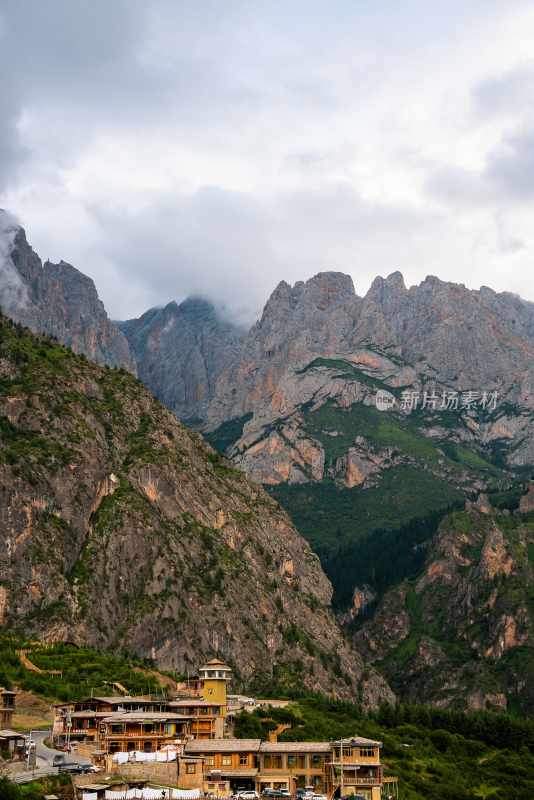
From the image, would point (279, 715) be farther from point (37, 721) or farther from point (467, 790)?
point (37, 721)

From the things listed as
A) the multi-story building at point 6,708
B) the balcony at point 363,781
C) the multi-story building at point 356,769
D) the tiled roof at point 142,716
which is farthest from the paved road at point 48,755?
→ the balcony at point 363,781

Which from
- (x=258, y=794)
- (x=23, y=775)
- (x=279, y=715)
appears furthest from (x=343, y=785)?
(x=279, y=715)

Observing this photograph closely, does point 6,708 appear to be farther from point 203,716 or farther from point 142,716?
point 203,716

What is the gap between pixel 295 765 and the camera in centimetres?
12300

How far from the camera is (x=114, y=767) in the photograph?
109 meters

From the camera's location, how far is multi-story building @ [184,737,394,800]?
115062 millimetres

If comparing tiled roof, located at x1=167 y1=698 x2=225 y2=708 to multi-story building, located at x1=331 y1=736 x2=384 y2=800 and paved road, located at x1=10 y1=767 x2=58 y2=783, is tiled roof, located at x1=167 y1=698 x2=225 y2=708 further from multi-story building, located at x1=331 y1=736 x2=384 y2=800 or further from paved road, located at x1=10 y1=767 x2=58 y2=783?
paved road, located at x1=10 y1=767 x2=58 y2=783

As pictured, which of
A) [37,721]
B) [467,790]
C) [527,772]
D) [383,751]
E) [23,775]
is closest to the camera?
[23,775]

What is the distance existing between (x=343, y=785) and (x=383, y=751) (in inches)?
2023

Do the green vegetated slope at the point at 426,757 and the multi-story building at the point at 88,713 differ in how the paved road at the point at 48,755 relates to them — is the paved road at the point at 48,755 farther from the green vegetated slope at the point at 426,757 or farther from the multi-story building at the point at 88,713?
the green vegetated slope at the point at 426,757

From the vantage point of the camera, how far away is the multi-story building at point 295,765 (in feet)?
378

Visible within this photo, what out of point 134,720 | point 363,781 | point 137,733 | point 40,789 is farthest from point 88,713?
point 40,789

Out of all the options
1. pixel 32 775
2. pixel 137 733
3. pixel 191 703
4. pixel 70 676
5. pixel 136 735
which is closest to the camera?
pixel 32 775

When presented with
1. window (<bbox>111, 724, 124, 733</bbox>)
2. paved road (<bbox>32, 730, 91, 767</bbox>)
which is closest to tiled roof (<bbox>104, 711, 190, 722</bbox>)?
window (<bbox>111, 724, 124, 733</bbox>)
